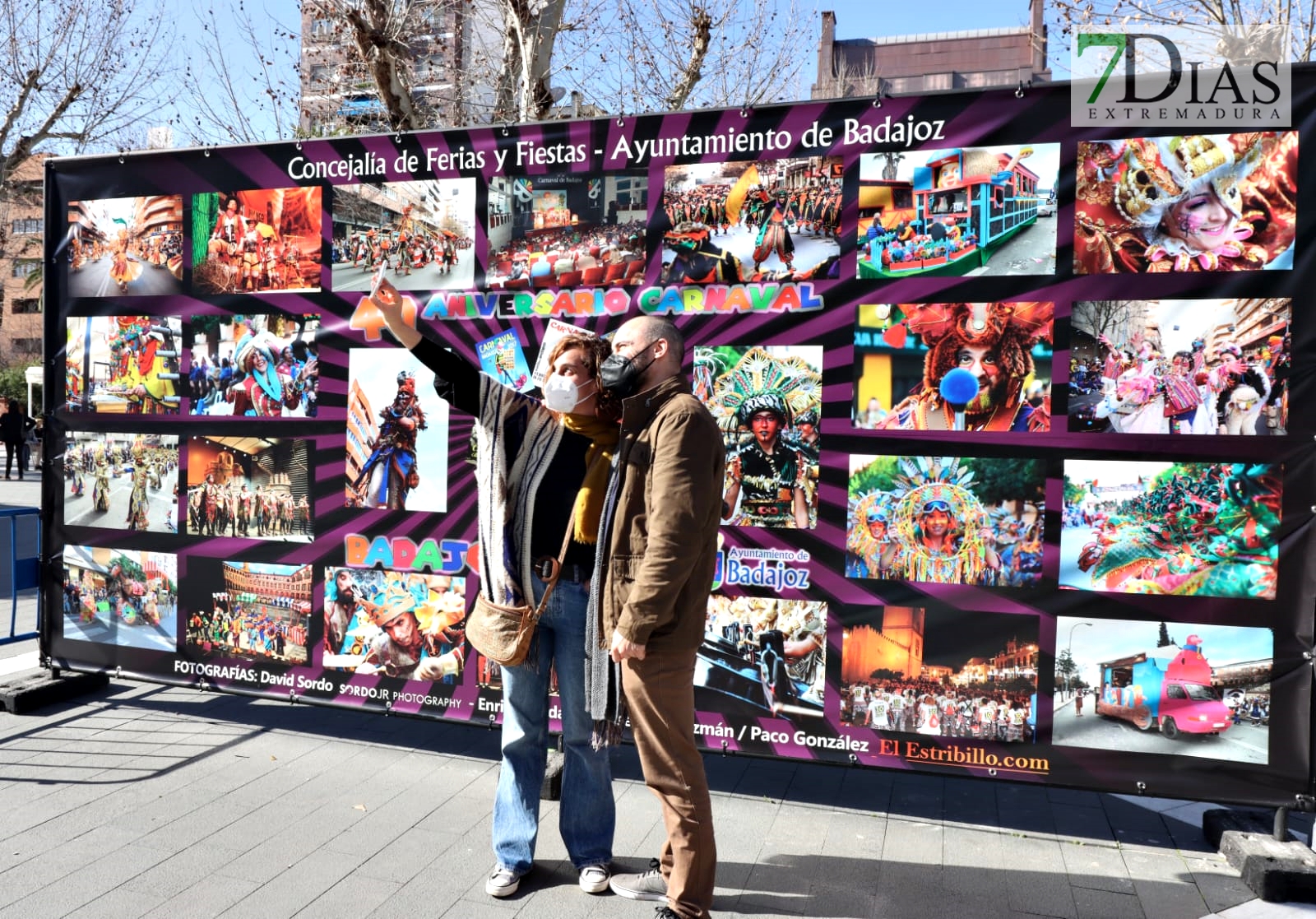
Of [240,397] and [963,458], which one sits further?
[240,397]

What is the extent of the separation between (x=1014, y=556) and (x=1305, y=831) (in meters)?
1.79

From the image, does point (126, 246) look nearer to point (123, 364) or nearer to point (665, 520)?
point (123, 364)

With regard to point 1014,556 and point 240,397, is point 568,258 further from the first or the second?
point 1014,556

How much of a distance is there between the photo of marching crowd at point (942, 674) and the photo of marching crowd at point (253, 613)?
110 inches

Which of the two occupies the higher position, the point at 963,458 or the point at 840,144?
the point at 840,144

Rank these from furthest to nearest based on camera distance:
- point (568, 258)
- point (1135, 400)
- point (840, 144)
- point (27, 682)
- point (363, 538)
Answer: point (27, 682)
point (363, 538)
point (568, 258)
point (840, 144)
point (1135, 400)

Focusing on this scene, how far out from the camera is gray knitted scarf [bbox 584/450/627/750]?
11.9ft

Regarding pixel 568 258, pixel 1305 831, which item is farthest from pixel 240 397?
pixel 1305 831

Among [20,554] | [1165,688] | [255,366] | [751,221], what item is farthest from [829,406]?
[20,554]

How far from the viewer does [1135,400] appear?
13.9ft

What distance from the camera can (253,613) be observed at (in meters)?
5.51

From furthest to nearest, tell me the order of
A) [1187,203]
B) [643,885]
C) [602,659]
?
[1187,203] < [643,885] < [602,659]

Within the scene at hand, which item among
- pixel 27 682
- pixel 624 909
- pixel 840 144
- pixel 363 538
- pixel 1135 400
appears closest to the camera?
pixel 624 909

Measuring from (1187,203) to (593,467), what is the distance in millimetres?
2578
